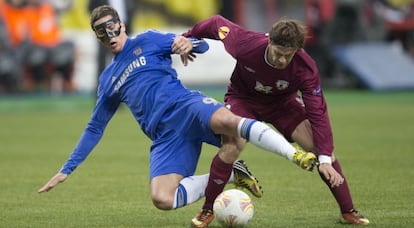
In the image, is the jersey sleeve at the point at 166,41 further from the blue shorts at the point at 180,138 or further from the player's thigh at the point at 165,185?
the player's thigh at the point at 165,185

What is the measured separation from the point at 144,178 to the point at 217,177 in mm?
3343

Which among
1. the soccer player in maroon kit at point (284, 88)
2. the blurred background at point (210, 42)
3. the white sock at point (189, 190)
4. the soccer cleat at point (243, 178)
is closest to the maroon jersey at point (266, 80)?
the soccer player in maroon kit at point (284, 88)

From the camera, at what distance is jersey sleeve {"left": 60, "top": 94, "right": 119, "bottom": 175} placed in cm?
763

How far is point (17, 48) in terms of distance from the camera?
2302cm

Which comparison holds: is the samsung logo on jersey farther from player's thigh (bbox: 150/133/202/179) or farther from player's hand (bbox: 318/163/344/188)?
player's hand (bbox: 318/163/344/188)

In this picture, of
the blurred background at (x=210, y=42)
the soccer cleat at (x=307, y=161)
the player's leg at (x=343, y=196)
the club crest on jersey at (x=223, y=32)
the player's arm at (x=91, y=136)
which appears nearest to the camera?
the soccer cleat at (x=307, y=161)

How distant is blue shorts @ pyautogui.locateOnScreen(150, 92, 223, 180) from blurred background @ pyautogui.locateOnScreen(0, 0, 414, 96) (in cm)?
1479

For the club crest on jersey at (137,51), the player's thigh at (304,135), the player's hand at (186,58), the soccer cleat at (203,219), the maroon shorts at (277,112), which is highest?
the club crest on jersey at (137,51)

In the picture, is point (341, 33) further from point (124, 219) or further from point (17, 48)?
point (124, 219)

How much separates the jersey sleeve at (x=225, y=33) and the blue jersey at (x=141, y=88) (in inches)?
4.1

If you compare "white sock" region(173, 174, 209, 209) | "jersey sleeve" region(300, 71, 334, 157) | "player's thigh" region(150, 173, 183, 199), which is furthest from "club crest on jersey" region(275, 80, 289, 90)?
"player's thigh" region(150, 173, 183, 199)

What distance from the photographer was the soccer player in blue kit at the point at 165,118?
734cm

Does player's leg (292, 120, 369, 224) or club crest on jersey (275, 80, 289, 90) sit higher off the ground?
club crest on jersey (275, 80, 289, 90)

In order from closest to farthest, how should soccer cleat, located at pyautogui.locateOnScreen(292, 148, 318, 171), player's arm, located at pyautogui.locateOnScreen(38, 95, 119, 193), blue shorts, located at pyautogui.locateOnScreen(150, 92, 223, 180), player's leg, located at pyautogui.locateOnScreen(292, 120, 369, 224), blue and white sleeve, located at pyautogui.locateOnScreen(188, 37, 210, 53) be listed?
soccer cleat, located at pyautogui.locateOnScreen(292, 148, 318, 171)
player's leg, located at pyautogui.locateOnScreen(292, 120, 369, 224)
blue shorts, located at pyautogui.locateOnScreen(150, 92, 223, 180)
player's arm, located at pyautogui.locateOnScreen(38, 95, 119, 193)
blue and white sleeve, located at pyautogui.locateOnScreen(188, 37, 210, 53)
